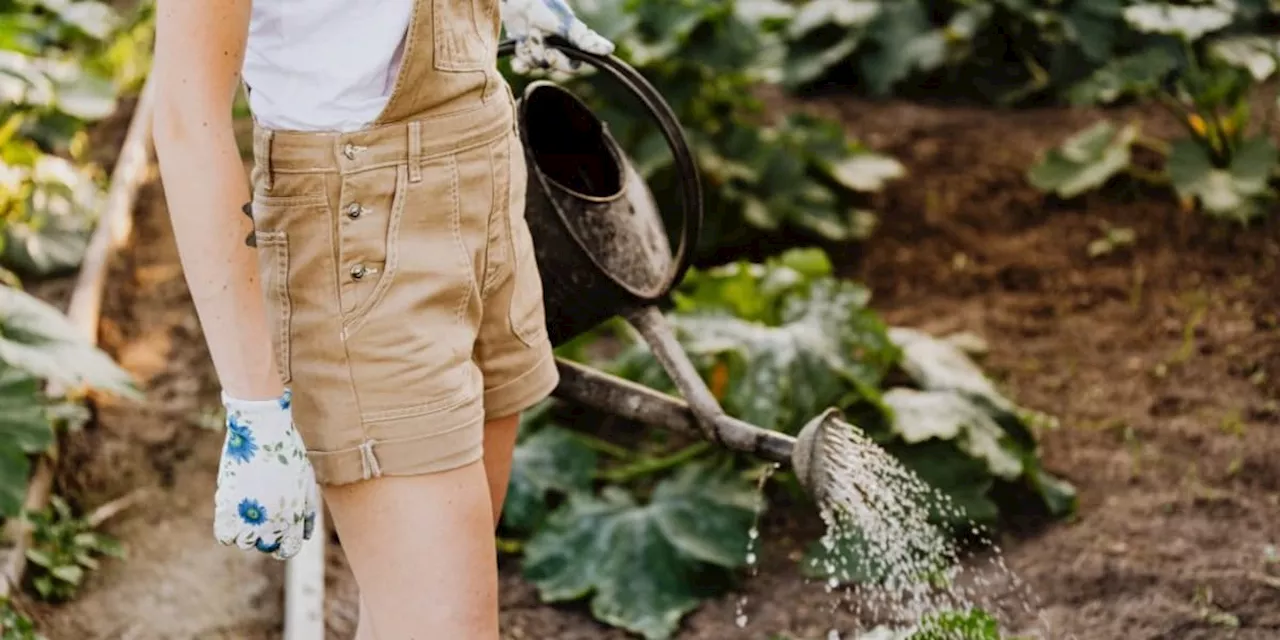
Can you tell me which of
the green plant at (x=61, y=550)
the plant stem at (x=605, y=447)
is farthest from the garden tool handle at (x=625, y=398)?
the green plant at (x=61, y=550)

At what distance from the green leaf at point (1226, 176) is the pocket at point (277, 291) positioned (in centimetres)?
290

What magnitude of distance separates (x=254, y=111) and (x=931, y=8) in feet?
12.8

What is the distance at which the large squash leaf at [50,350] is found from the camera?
9.53 ft

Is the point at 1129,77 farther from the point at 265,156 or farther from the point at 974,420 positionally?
the point at 265,156

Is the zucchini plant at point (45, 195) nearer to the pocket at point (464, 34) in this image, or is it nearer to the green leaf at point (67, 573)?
the green leaf at point (67, 573)

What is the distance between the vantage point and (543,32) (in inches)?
88.6

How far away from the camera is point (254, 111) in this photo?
1694 millimetres

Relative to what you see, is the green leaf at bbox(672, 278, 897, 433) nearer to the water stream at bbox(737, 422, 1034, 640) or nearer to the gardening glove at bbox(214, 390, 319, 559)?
the water stream at bbox(737, 422, 1034, 640)

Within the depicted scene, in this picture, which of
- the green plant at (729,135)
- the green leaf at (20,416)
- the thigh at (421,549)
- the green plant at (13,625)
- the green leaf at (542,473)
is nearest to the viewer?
the thigh at (421,549)

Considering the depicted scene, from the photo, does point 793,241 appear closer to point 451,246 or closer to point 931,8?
point 931,8

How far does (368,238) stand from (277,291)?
4.7 inches

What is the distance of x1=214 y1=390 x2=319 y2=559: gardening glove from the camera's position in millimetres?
1634

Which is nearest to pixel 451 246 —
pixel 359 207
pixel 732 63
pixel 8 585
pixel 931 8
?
pixel 359 207

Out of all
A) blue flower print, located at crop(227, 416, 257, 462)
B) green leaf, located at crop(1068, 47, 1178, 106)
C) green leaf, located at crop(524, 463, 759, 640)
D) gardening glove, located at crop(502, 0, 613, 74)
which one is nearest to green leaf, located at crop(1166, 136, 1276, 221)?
green leaf, located at crop(1068, 47, 1178, 106)
